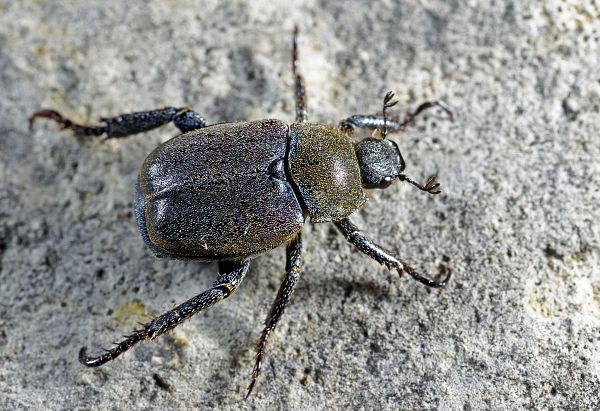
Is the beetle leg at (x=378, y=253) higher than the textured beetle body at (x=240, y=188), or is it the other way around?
the textured beetle body at (x=240, y=188)

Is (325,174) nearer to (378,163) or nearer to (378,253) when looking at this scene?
(378,163)

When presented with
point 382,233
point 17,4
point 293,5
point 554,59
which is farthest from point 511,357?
point 17,4

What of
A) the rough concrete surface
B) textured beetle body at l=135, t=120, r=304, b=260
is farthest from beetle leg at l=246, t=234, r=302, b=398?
textured beetle body at l=135, t=120, r=304, b=260

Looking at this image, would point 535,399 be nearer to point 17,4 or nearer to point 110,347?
point 110,347

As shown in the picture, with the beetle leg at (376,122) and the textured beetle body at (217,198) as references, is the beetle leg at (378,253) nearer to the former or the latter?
the textured beetle body at (217,198)

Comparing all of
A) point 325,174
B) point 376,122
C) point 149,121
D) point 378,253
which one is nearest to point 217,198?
point 325,174

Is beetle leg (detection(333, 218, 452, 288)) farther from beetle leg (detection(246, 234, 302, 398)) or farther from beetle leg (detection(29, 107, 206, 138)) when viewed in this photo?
beetle leg (detection(29, 107, 206, 138))

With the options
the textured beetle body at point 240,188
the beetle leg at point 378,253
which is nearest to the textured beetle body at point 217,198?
the textured beetle body at point 240,188
